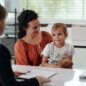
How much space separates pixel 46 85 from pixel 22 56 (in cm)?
81

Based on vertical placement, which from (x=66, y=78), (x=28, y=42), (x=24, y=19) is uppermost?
(x=24, y=19)

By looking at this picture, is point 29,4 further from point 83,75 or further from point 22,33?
point 83,75

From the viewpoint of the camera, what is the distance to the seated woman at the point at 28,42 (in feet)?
7.56

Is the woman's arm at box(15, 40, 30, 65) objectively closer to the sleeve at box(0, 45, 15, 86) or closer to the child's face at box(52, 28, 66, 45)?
the child's face at box(52, 28, 66, 45)

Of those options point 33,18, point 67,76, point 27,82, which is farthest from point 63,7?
point 27,82

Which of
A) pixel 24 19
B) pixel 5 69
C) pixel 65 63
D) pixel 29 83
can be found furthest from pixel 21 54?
pixel 5 69

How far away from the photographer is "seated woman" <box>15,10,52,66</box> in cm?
230

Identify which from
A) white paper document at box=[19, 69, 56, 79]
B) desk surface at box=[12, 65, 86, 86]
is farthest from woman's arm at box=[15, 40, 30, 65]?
white paper document at box=[19, 69, 56, 79]

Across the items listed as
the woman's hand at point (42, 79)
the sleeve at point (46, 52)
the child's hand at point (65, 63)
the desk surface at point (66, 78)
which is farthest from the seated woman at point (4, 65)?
the sleeve at point (46, 52)

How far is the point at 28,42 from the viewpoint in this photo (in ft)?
7.82

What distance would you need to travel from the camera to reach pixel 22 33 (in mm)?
2398

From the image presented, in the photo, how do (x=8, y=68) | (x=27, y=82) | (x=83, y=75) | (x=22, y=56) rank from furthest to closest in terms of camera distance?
1. (x=22, y=56)
2. (x=83, y=75)
3. (x=27, y=82)
4. (x=8, y=68)

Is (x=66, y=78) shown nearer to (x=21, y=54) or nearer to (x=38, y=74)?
(x=38, y=74)

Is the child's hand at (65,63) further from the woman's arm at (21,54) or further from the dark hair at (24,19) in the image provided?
the dark hair at (24,19)
